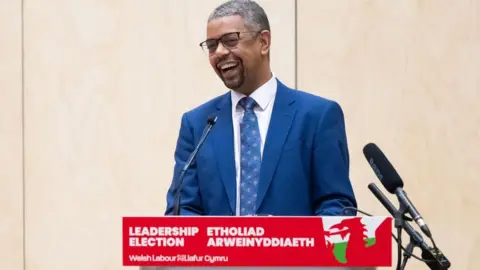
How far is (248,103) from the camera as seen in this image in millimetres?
3180

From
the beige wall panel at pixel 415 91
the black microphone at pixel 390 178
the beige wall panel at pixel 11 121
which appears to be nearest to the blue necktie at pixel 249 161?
the black microphone at pixel 390 178

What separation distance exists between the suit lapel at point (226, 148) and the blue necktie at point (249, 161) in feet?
0.11

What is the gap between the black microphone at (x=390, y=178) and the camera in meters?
2.29

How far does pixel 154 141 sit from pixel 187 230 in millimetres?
2967

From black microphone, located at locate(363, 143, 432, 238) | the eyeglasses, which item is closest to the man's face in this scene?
the eyeglasses

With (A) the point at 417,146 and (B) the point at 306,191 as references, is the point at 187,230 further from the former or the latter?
(A) the point at 417,146

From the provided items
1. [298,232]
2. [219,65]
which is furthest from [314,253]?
[219,65]

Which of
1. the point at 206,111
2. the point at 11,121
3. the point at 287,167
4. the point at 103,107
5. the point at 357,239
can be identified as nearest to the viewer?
the point at 357,239

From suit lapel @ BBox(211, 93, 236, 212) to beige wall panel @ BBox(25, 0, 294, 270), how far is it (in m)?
1.97

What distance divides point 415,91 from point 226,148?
2.21 m

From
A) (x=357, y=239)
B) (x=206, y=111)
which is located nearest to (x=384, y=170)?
(x=357, y=239)

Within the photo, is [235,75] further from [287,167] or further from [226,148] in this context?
[287,167]

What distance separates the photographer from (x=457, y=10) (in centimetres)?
500

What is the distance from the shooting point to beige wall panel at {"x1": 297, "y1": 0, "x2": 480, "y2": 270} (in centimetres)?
500
